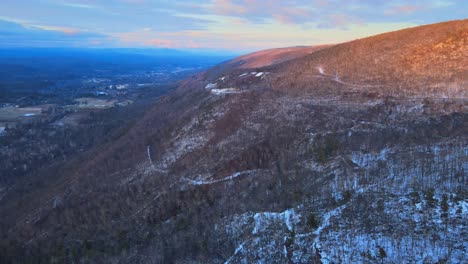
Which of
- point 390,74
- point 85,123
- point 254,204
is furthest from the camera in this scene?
point 85,123

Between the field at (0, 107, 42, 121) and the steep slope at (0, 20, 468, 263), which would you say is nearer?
the steep slope at (0, 20, 468, 263)

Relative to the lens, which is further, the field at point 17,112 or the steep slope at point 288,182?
the field at point 17,112

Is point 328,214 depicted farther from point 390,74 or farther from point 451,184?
point 390,74

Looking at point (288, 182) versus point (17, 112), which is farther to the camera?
point (17, 112)

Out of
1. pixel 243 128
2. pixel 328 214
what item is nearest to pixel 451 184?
pixel 328 214

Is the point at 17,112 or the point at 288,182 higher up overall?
the point at 288,182

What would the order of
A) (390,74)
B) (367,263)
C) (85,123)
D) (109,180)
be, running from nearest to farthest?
(367,263)
(109,180)
(390,74)
(85,123)

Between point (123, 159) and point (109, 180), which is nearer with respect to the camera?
point (109, 180)

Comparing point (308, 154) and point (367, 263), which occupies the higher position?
point (308, 154)
